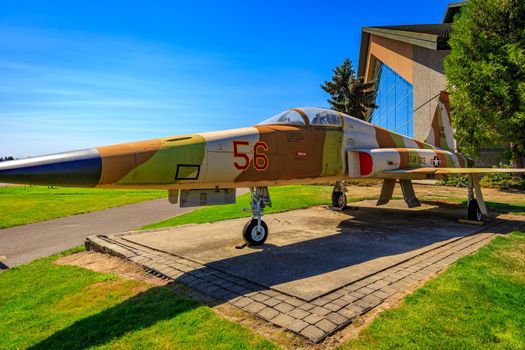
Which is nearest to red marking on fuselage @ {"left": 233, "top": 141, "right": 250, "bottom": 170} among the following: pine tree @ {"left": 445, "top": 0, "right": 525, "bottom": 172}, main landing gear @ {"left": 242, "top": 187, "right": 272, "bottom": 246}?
main landing gear @ {"left": 242, "top": 187, "right": 272, "bottom": 246}

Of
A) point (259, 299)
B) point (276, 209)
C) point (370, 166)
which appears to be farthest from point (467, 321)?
point (276, 209)

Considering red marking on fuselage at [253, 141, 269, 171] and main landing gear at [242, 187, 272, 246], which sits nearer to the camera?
red marking on fuselage at [253, 141, 269, 171]

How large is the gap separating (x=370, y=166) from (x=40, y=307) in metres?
7.66

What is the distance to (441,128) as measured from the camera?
14.6 metres

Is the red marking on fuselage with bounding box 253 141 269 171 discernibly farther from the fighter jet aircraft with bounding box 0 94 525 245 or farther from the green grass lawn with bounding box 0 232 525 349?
the green grass lawn with bounding box 0 232 525 349

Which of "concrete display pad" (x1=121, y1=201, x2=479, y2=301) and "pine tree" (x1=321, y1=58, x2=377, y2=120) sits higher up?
"pine tree" (x1=321, y1=58, x2=377, y2=120)

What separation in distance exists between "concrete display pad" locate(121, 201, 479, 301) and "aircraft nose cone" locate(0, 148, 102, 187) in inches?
105

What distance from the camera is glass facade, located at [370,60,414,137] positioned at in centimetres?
3836

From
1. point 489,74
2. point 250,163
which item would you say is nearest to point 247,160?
point 250,163

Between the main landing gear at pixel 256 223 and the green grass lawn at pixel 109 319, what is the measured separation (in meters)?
2.54

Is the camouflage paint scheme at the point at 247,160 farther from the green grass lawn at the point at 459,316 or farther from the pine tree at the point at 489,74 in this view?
the pine tree at the point at 489,74

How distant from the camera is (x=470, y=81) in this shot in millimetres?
20312

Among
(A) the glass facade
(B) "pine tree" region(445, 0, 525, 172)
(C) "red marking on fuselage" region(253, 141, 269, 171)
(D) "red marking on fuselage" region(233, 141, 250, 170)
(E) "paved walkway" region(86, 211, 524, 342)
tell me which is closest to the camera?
(E) "paved walkway" region(86, 211, 524, 342)

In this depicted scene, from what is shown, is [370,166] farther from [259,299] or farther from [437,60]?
[437,60]
